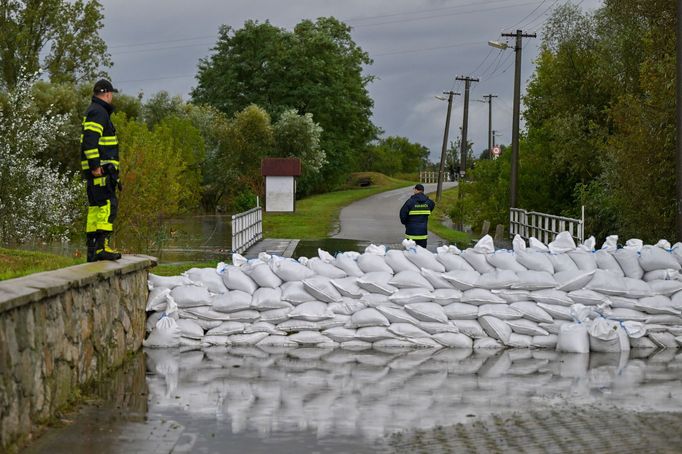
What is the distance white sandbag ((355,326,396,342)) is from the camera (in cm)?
1048

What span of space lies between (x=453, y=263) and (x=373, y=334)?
1.17 m

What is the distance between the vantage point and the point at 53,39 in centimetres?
5697

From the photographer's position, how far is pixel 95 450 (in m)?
5.99

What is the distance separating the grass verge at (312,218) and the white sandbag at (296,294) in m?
21.7

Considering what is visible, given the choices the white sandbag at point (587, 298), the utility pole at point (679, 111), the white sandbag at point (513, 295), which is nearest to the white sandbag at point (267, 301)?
the white sandbag at point (513, 295)

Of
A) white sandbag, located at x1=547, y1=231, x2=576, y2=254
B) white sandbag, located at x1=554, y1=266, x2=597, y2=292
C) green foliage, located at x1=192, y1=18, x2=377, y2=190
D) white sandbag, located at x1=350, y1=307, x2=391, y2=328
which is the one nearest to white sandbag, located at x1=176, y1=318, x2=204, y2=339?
white sandbag, located at x1=350, y1=307, x2=391, y2=328

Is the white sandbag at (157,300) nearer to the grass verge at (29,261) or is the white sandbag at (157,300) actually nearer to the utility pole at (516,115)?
the grass verge at (29,261)

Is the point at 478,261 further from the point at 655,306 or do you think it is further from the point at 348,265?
the point at 655,306

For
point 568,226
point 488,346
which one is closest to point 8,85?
point 568,226

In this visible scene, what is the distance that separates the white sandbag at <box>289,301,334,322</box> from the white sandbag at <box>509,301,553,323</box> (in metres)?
1.83

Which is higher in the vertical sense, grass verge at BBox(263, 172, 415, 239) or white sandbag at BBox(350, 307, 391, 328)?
grass verge at BBox(263, 172, 415, 239)

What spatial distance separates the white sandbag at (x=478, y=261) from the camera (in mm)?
11023

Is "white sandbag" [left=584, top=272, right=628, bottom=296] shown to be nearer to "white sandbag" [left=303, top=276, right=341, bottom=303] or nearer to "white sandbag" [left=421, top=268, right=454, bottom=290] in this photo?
"white sandbag" [left=421, top=268, right=454, bottom=290]

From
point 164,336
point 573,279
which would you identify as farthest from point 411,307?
point 164,336
